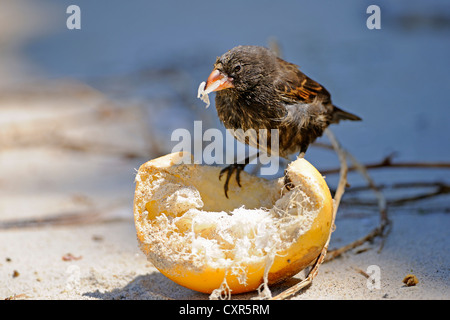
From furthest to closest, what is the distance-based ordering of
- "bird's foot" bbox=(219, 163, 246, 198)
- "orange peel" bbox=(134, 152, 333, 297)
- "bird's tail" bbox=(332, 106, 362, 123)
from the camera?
1. "bird's tail" bbox=(332, 106, 362, 123)
2. "bird's foot" bbox=(219, 163, 246, 198)
3. "orange peel" bbox=(134, 152, 333, 297)

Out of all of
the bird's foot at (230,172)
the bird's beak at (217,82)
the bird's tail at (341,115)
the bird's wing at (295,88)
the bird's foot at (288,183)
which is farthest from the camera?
the bird's tail at (341,115)

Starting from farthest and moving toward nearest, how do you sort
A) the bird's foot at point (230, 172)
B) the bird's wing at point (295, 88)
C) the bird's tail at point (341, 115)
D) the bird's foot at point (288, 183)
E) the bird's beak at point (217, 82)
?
the bird's tail at point (341, 115), the bird's wing at point (295, 88), the bird's beak at point (217, 82), the bird's foot at point (230, 172), the bird's foot at point (288, 183)

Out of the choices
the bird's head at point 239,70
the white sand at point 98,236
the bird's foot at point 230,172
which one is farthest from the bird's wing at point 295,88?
the white sand at point 98,236

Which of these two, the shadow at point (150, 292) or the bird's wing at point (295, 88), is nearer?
the shadow at point (150, 292)

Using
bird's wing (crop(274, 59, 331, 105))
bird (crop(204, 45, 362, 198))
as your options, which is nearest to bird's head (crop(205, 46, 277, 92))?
bird (crop(204, 45, 362, 198))

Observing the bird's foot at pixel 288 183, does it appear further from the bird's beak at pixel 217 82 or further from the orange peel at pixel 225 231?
the bird's beak at pixel 217 82

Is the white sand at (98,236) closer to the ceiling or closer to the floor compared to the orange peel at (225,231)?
closer to the floor

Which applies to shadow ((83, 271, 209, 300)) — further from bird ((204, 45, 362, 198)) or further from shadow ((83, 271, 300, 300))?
bird ((204, 45, 362, 198))
